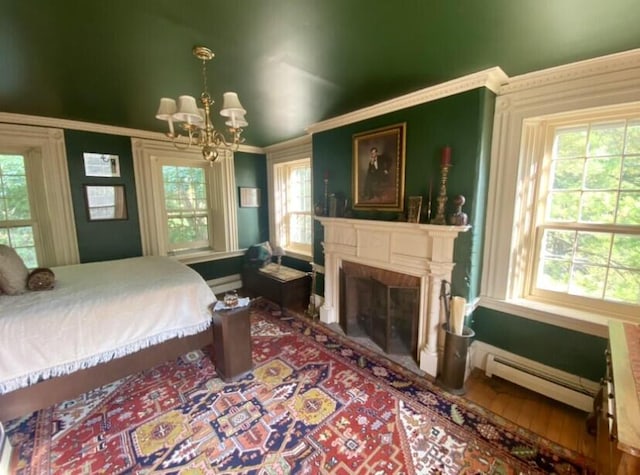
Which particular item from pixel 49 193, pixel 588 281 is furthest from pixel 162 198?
pixel 588 281

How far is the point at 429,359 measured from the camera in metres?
2.25

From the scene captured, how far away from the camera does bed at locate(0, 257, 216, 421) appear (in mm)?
1573

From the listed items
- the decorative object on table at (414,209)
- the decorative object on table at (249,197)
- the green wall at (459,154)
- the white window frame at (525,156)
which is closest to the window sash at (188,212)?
the decorative object on table at (249,197)

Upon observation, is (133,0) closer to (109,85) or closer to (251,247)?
(109,85)

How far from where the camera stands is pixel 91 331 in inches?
69.6

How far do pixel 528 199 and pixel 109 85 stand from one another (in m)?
3.38

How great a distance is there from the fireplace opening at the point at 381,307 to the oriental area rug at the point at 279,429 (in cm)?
30

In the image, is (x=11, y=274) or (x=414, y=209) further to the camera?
(x=414, y=209)

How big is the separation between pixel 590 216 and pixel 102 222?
467 cm

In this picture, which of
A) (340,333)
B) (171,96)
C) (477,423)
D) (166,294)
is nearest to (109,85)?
(171,96)

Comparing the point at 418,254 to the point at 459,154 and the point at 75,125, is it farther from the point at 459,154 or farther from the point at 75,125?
the point at 75,125

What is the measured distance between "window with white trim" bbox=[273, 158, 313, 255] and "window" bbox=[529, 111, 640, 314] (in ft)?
8.93

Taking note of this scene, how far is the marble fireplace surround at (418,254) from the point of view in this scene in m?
2.15

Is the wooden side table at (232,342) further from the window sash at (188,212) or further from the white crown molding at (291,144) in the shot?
the white crown molding at (291,144)
